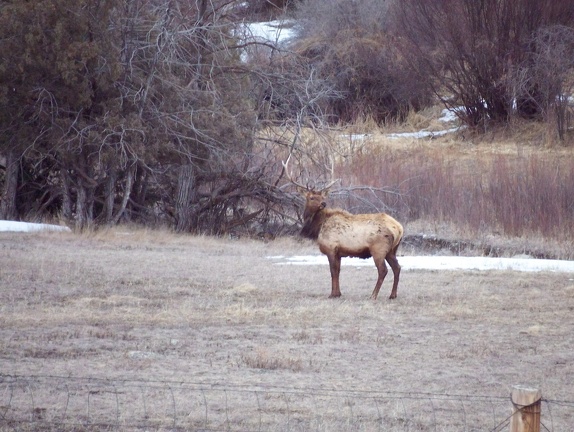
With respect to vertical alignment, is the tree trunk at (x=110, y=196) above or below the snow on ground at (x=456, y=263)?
above

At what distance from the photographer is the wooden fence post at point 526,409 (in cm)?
508

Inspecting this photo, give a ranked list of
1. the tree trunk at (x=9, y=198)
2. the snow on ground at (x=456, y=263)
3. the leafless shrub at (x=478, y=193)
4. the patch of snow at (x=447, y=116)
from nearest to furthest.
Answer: the snow on ground at (x=456, y=263) → the leafless shrub at (x=478, y=193) → the tree trunk at (x=9, y=198) → the patch of snow at (x=447, y=116)

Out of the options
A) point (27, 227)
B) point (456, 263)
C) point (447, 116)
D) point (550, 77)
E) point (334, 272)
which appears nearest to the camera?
point (334, 272)

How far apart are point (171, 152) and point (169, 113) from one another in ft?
3.00

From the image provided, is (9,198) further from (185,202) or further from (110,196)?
(185,202)

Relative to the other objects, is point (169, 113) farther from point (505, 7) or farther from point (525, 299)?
point (505, 7)

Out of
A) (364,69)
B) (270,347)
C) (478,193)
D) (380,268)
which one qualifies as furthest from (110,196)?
(364,69)

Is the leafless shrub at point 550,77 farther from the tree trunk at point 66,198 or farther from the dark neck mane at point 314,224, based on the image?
the dark neck mane at point 314,224

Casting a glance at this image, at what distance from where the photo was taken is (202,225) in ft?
77.7

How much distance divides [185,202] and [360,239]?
1146cm

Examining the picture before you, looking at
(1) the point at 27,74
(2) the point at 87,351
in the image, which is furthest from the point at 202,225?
(2) the point at 87,351

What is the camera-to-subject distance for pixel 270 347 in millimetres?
9430

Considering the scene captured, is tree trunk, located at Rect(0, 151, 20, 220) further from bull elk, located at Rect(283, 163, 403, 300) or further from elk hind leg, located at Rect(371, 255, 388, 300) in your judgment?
elk hind leg, located at Rect(371, 255, 388, 300)

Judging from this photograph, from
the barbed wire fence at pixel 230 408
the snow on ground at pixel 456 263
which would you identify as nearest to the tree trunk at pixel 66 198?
the snow on ground at pixel 456 263
